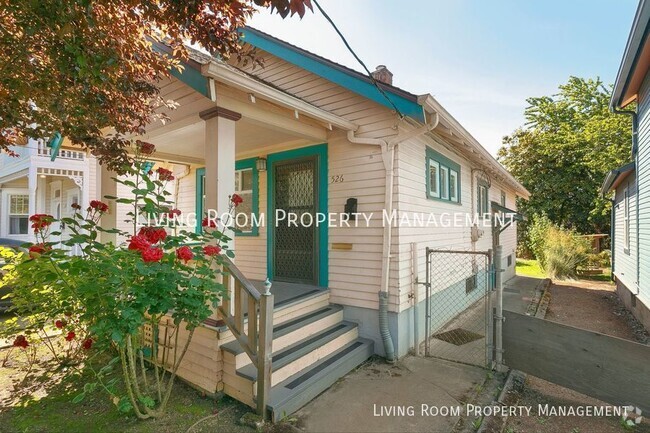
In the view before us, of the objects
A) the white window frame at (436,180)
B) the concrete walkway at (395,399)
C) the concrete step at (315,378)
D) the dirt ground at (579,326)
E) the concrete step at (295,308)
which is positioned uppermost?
the white window frame at (436,180)

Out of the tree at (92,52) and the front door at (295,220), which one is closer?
the tree at (92,52)

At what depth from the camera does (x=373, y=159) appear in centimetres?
479

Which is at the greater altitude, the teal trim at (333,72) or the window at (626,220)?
the teal trim at (333,72)

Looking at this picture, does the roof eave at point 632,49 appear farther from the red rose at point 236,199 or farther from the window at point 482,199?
the red rose at point 236,199

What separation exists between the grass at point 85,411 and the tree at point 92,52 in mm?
2645

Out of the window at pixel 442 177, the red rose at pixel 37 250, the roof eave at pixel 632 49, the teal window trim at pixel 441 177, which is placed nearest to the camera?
the red rose at pixel 37 250

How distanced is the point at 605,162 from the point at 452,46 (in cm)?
1779

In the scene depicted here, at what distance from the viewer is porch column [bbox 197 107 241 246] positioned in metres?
3.45

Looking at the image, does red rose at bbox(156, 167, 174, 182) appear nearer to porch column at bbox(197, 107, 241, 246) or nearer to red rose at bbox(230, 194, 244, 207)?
porch column at bbox(197, 107, 241, 246)

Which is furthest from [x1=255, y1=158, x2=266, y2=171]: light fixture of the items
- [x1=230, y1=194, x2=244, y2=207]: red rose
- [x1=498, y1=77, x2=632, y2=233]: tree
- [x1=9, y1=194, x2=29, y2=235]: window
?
[x1=498, y1=77, x2=632, y2=233]: tree

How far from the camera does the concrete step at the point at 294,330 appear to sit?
335cm

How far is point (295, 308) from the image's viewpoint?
4.36 m

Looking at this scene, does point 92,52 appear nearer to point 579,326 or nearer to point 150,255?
point 150,255

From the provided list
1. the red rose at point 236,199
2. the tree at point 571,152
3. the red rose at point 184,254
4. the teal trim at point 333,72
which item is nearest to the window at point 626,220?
the teal trim at point 333,72
